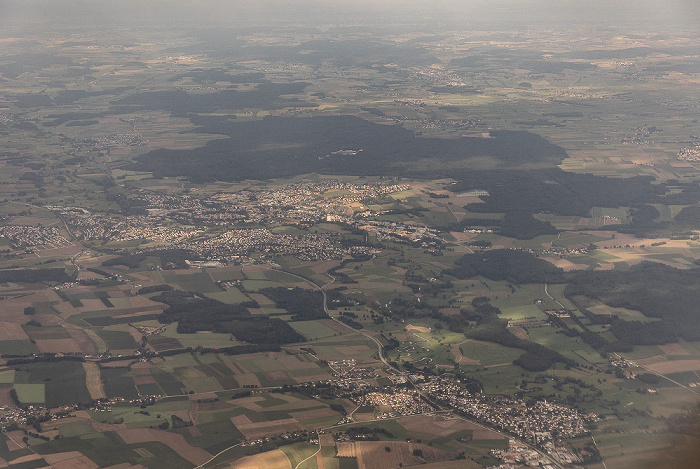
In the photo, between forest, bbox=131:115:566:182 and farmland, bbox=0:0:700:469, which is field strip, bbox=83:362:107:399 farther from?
forest, bbox=131:115:566:182

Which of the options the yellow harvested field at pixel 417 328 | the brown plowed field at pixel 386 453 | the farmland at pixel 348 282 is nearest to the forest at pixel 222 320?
the farmland at pixel 348 282

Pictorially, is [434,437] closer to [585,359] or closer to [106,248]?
[585,359]

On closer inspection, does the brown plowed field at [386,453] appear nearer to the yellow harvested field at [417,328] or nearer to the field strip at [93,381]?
the field strip at [93,381]

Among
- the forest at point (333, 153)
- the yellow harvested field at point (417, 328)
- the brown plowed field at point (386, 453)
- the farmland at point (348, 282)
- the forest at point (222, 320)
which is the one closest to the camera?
the brown plowed field at point (386, 453)

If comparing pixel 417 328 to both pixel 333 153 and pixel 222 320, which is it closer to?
pixel 222 320

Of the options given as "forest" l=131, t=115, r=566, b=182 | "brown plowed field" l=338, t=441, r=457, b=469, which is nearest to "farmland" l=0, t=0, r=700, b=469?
"brown plowed field" l=338, t=441, r=457, b=469

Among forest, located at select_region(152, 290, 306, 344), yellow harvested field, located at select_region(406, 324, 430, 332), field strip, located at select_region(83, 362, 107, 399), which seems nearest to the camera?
field strip, located at select_region(83, 362, 107, 399)

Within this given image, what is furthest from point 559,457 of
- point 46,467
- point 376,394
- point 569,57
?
point 569,57

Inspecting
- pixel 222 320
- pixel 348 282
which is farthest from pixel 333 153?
pixel 222 320

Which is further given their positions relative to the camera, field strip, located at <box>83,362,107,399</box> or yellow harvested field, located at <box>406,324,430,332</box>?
yellow harvested field, located at <box>406,324,430,332</box>

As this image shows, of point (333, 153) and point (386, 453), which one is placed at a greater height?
point (386, 453)

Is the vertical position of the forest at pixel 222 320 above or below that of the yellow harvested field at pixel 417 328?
above

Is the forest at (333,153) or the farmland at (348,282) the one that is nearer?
the farmland at (348,282)
